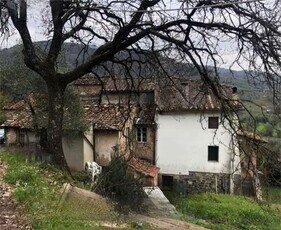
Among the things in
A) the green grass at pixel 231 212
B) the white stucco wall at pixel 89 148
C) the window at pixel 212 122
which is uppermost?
the window at pixel 212 122

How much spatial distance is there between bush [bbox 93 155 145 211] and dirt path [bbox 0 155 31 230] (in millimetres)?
2102

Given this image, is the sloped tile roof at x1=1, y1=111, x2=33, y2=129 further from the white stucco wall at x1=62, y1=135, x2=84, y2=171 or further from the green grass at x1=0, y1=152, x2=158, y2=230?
the green grass at x1=0, y1=152, x2=158, y2=230

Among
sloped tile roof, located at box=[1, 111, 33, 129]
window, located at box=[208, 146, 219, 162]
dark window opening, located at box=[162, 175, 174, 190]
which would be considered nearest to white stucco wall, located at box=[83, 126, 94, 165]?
sloped tile roof, located at box=[1, 111, 33, 129]

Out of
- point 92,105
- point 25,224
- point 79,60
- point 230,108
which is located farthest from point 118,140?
point 25,224

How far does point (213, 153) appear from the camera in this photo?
78.2 ft

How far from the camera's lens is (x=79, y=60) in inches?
455

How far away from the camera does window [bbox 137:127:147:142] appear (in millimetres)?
24641

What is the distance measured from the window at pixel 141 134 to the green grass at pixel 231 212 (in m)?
5.22

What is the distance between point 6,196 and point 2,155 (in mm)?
3766

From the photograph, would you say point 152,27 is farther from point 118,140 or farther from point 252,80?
point 118,140

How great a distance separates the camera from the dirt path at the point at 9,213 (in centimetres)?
542

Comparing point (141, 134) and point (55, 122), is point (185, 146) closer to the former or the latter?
point (141, 134)

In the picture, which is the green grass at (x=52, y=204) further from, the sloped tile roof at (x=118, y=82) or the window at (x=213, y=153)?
the window at (x=213, y=153)

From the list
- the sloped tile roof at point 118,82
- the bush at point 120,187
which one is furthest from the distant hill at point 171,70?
the bush at point 120,187
